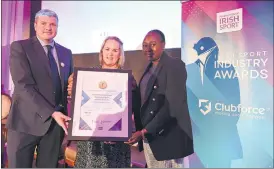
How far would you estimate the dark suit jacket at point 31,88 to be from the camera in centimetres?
188

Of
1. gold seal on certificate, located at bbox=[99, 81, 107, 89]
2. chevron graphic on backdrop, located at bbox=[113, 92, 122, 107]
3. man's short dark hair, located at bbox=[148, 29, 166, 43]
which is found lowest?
chevron graphic on backdrop, located at bbox=[113, 92, 122, 107]

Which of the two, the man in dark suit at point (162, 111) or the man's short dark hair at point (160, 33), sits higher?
the man's short dark hair at point (160, 33)

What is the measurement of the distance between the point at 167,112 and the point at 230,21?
37.0 inches

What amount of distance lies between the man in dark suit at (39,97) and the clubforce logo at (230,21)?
130 centimetres

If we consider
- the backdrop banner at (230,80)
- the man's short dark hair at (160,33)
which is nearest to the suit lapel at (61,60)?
the man's short dark hair at (160,33)

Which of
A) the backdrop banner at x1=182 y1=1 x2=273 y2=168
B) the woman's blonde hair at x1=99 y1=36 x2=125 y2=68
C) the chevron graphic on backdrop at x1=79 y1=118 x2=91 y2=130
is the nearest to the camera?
the chevron graphic on backdrop at x1=79 y1=118 x2=91 y2=130

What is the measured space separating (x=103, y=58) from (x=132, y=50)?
0.27 metres

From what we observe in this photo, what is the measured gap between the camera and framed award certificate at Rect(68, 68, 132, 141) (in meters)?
1.74

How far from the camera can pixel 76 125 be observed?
1.73m

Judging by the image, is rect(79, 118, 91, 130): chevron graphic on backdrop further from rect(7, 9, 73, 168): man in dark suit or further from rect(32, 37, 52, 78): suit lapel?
rect(32, 37, 52, 78): suit lapel

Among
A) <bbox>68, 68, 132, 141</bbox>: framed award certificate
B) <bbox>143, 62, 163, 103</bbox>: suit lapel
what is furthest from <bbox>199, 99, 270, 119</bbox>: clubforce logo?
<bbox>68, 68, 132, 141</bbox>: framed award certificate

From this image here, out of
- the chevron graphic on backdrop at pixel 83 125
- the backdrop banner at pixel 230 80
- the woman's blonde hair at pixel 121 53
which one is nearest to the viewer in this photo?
the chevron graphic on backdrop at pixel 83 125

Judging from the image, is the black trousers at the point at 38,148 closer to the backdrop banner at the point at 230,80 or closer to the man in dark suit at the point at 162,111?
the man in dark suit at the point at 162,111

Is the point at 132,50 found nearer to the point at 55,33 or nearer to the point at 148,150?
the point at 55,33
